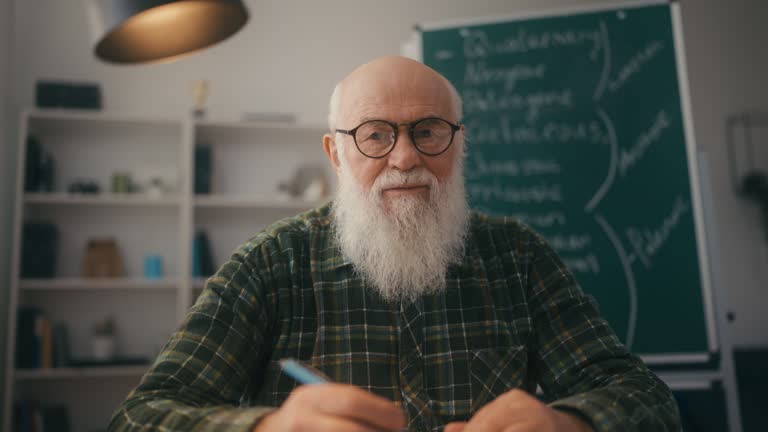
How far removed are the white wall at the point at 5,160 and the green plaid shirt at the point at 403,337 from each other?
2.91 m

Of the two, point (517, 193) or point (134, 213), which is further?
point (134, 213)

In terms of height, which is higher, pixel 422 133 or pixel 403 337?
pixel 422 133

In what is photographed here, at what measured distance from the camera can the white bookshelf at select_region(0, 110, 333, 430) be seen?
131 inches

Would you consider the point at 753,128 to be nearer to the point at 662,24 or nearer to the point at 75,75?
the point at 662,24

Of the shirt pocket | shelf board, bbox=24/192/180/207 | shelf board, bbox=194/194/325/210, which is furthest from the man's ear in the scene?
shelf board, bbox=24/192/180/207

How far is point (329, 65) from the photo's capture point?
3975mm

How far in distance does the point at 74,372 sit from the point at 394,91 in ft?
9.37

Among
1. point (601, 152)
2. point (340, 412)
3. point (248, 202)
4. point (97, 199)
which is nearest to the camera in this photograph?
point (340, 412)

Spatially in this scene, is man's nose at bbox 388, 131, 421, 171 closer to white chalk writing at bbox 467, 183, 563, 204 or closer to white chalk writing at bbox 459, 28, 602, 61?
white chalk writing at bbox 467, 183, 563, 204

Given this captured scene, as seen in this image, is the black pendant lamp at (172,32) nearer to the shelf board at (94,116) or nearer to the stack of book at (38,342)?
the shelf board at (94,116)

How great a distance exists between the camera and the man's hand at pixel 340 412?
67 cm

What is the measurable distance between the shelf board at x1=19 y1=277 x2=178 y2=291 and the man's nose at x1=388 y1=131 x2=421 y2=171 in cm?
256

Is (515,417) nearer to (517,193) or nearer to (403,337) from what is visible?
(403,337)

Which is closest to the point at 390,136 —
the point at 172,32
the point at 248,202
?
the point at 172,32
